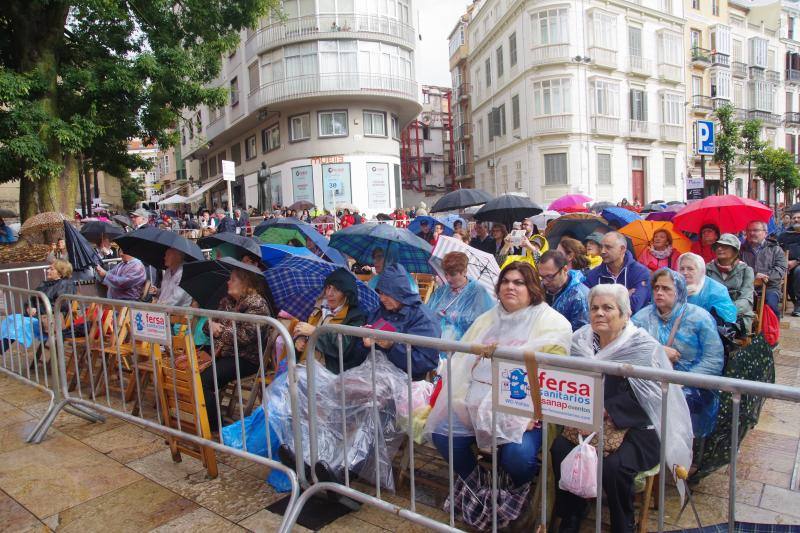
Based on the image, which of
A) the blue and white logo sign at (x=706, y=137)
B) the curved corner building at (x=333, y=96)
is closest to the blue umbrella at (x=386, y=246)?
the blue and white logo sign at (x=706, y=137)

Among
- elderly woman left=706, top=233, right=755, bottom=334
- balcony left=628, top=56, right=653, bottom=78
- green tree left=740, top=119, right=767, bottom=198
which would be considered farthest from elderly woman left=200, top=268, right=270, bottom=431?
balcony left=628, top=56, right=653, bottom=78

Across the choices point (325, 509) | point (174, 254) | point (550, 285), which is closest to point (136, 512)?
point (325, 509)

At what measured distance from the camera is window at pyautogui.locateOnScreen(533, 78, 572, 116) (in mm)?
31312

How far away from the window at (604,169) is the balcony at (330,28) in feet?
42.6

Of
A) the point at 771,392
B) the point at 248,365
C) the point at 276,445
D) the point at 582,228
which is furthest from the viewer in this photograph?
the point at 582,228

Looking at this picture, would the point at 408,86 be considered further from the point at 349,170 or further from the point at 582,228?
the point at 582,228

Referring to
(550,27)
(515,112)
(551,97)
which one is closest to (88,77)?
(551,97)

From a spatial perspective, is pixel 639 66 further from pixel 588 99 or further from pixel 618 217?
pixel 618 217

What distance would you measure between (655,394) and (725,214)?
17.2 ft

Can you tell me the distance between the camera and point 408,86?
96.5 ft

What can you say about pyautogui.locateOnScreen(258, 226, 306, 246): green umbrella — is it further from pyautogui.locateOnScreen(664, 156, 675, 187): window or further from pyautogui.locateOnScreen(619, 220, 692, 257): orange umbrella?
pyautogui.locateOnScreen(664, 156, 675, 187): window

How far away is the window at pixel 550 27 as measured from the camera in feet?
102

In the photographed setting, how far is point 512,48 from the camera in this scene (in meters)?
34.3

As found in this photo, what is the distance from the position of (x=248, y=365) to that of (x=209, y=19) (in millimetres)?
13275
